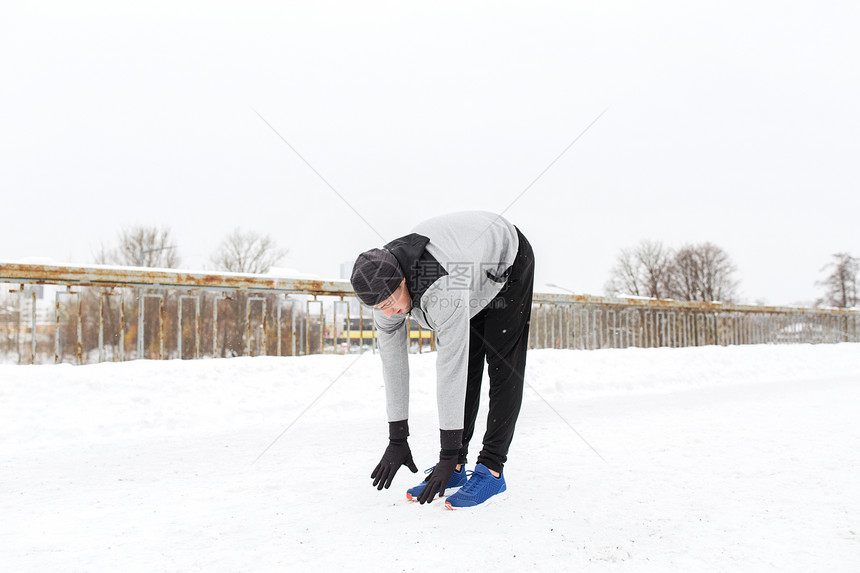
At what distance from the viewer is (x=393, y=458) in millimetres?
2035

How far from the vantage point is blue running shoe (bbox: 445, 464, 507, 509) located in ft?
6.49

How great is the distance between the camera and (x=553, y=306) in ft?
23.7

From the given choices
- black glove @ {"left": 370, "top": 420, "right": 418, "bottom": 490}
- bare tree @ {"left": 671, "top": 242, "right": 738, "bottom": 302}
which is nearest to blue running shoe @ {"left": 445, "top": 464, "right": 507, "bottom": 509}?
black glove @ {"left": 370, "top": 420, "right": 418, "bottom": 490}

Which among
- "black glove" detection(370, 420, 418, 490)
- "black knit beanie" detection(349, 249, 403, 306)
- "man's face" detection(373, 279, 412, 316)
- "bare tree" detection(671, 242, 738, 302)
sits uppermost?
"bare tree" detection(671, 242, 738, 302)

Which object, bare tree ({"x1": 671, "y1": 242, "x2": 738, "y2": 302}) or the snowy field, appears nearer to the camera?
the snowy field

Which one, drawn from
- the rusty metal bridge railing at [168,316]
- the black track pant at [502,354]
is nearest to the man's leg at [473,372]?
the black track pant at [502,354]

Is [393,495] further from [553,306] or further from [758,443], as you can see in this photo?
[553,306]

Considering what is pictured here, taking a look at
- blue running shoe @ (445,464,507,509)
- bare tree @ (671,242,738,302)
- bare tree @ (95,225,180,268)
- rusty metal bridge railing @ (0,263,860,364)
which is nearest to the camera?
blue running shoe @ (445,464,507,509)

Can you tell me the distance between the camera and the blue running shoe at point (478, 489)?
6.49 feet

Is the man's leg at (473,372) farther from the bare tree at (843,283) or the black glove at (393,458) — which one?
the bare tree at (843,283)

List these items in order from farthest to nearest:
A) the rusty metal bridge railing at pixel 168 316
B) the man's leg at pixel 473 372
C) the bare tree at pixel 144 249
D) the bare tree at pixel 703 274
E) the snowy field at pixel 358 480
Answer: the bare tree at pixel 703 274 < the bare tree at pixel 144 249 < the rusty metal bridge railing at pixel 168 316 < the man's leg at pixel 473 372 < the snowy field at pixel 358 480

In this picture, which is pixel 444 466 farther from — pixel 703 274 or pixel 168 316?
pixel 703 274

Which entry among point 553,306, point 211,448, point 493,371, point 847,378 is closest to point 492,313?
point 493,371

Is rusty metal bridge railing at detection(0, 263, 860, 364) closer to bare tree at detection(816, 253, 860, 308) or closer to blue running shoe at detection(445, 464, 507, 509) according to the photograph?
blue running shoe at detection(445, 464, 507, 509)
